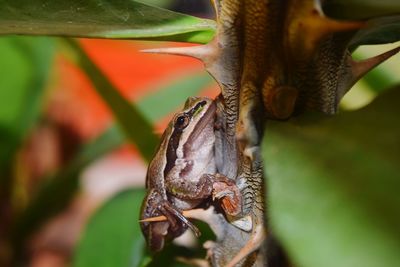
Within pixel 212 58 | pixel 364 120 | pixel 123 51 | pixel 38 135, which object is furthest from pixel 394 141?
pixel 123 51

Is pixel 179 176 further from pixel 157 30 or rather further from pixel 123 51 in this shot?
pixel 123 51

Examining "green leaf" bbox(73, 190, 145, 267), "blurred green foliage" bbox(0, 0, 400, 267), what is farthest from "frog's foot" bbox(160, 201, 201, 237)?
"green leaf" bbox(73, 190, 145, 267)

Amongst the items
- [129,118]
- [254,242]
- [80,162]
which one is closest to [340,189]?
[254,242]

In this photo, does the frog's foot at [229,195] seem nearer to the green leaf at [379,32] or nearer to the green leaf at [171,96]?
the green leaf at [379,32]

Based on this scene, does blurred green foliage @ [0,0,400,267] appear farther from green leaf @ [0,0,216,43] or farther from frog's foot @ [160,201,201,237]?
frog's foot @ [160,201,201,237]

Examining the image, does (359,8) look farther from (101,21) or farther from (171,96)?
(171,96)
